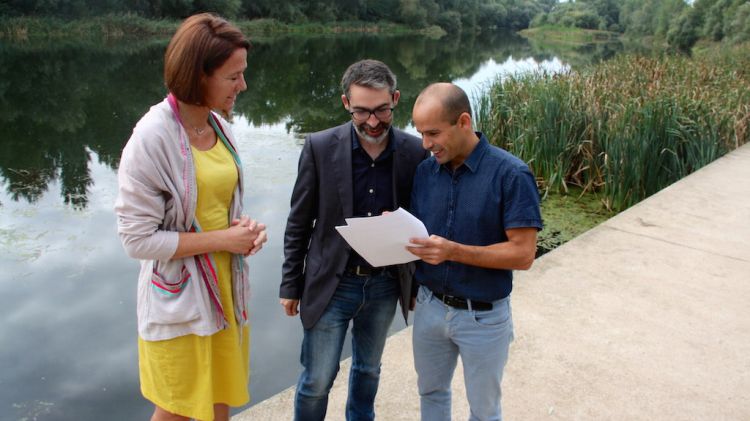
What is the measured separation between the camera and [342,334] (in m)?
2.02

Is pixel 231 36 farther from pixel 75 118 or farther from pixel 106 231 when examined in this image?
pixel 75 118

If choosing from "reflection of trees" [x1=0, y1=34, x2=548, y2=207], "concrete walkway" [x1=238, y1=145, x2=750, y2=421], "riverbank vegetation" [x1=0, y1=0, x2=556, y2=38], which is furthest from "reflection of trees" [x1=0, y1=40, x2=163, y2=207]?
"riverbank vegetation" [x1=0, y1=0, x2=556, y2=38]

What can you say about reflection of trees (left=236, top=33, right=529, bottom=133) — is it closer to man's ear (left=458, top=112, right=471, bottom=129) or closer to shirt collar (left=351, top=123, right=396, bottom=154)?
shirt collar (left=351, top=123, right=396, bottom=154)

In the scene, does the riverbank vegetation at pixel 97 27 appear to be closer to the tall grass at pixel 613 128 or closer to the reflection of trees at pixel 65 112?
the reflection of trees at pixel 65 112

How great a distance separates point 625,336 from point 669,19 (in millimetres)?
48979

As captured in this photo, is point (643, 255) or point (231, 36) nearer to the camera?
point (231, 36)

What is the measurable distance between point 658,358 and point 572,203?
3875 millimetres

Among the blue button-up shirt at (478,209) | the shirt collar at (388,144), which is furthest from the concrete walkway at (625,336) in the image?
the shirt collar at (388,144)

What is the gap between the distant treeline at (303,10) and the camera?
97.0ft

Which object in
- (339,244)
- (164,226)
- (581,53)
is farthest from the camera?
(581,53)

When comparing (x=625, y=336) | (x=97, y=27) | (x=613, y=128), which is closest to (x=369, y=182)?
(x=625, y=336)

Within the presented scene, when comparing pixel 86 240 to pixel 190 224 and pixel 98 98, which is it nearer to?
pixel 190 224

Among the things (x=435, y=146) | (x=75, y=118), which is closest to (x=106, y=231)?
(x=435, y=146)

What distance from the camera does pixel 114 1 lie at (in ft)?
107
